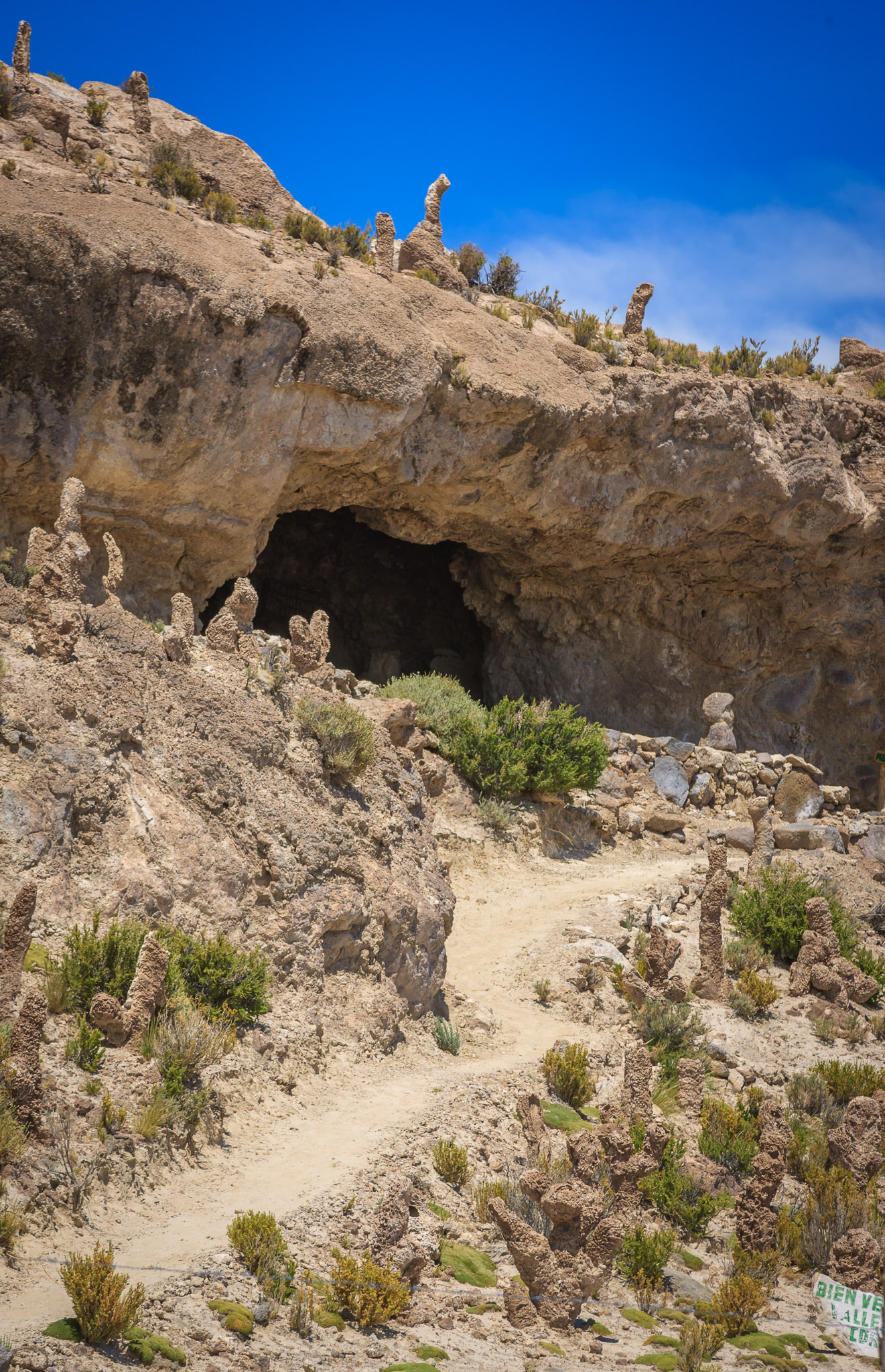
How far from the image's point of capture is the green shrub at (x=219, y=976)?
692 cm

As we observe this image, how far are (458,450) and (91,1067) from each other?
34.4ft

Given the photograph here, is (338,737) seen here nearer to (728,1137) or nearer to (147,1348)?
(728,1137)

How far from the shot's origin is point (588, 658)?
62.0 ft

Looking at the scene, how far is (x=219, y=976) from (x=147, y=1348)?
3075 mm

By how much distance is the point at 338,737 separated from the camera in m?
9.38

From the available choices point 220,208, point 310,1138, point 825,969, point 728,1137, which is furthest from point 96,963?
point 220,208

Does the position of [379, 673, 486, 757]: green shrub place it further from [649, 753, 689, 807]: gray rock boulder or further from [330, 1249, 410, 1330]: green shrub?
[330, 1249, 410, 1330]: green shrub

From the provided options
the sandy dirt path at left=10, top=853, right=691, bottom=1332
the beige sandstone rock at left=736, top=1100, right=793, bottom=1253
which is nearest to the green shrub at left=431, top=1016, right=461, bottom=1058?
the sandy dirt path at left=10, top=853, right=691, bottom=1332

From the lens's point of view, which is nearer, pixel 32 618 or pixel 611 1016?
pixel 32 618

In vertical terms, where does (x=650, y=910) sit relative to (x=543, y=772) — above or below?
below

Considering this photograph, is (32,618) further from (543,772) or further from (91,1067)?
(543,772)

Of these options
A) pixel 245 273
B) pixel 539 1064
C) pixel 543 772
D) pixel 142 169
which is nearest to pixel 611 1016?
pixel 539 1064

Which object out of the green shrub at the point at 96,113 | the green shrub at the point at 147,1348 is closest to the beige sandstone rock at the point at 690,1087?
the green shrub at the point at 147,1348

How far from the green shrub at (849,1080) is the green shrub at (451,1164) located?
415 centimetres
